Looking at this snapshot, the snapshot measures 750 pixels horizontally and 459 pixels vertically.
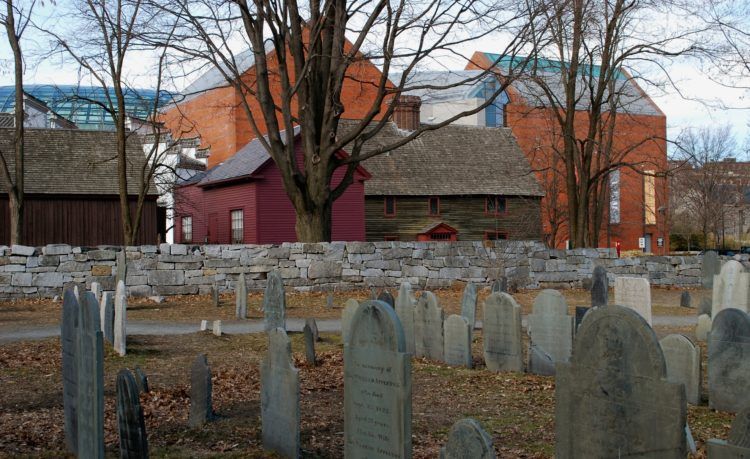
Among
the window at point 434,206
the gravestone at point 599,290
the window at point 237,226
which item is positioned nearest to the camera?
the gravestone at point 599,290

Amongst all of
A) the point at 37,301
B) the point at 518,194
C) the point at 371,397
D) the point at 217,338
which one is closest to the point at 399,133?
the point at 518,194

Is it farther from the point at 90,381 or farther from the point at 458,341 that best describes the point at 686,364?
the point at 90,381

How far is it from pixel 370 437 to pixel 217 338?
9234 mm

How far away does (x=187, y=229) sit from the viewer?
43.6 meters

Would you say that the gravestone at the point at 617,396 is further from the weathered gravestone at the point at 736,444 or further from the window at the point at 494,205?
the window at the point at 494,205

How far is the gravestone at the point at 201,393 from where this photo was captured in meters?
8.62

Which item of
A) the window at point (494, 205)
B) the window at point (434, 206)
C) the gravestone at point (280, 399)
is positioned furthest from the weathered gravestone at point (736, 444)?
the window at point (494, 205)

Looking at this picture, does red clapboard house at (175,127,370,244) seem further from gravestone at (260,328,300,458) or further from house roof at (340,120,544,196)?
gravestone at (260,328,300,458)

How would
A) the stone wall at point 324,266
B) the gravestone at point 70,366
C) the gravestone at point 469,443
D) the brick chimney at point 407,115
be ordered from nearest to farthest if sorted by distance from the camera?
the gravestone at point 469,443 → the gravestone at point 70,366 → the stone wall at point 324,266 → the brick chimney at point 407,115

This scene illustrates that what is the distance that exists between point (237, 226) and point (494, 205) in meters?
13.7

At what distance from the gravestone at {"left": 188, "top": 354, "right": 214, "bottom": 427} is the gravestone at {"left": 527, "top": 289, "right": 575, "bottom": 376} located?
5.17m

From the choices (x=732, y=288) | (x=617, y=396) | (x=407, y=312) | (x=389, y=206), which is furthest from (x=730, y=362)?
(x=389, y=206)

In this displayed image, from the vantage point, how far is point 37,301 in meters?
21.9

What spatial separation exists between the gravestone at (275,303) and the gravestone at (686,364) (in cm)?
707
